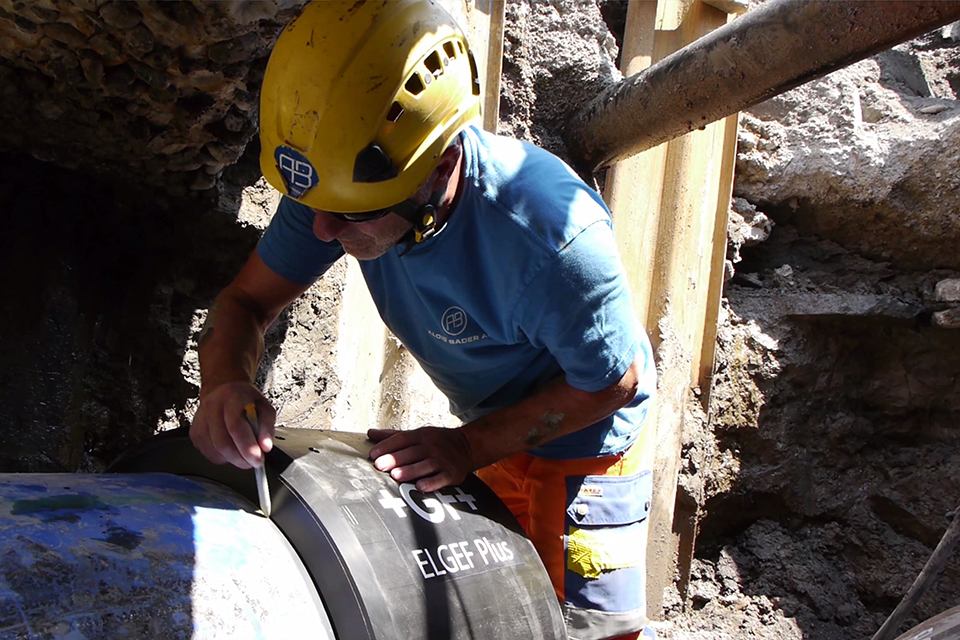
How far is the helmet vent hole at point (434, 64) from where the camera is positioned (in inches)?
52.5

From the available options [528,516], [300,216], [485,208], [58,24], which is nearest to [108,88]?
[58,24]

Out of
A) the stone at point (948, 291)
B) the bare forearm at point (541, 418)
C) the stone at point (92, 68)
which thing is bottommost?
the bare forearm at point (541, 418)

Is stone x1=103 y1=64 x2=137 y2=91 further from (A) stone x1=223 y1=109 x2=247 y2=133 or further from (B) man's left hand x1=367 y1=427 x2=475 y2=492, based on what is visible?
(B) man's left hand x1=367 y1=427 x2=475 y2=492

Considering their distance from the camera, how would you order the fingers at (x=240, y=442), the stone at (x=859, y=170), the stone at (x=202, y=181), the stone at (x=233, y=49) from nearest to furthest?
the fingers at (x=240, y=442) → the stone at (x=233, y=49) → the stone at (x=202, y=181) → the stone at (x=859, y=170)

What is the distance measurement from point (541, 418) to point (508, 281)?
0.91 ft

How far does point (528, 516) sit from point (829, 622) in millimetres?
2453

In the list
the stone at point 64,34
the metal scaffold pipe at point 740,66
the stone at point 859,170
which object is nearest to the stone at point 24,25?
the stone at point 64,34

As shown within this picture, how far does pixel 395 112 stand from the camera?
1298mm

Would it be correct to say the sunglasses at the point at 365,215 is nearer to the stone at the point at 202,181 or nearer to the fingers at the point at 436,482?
the fingers at the point at 436,482

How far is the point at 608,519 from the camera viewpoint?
5.60 feet

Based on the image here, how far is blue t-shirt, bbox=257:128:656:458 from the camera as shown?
4.42 ft

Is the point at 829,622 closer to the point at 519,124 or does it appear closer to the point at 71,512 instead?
the point at 519,124

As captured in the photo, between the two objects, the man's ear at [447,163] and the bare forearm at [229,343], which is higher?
the man's ear at [447,163]

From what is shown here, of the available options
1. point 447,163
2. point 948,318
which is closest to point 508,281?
point 447,163
